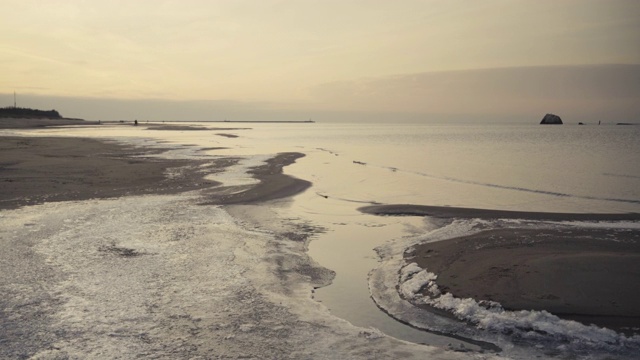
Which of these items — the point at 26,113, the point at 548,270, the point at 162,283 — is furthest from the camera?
the point at 26,113

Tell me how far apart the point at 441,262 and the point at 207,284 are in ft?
14.8

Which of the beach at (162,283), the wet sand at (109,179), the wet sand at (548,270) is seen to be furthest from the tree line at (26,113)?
the wet sand at (548,270)

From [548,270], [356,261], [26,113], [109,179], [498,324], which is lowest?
[356,261]

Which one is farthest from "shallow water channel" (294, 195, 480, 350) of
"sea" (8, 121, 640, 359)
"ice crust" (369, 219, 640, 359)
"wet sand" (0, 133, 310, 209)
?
"wet sand" (0, 133, 310, 209)

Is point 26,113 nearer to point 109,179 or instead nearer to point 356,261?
point 109,179

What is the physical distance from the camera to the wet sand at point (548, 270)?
659cm

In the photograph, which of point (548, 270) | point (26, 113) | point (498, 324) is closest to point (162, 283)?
point (498, 324)

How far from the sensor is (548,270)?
7.69 m

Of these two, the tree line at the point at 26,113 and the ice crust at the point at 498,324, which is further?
the tree line at the point at 26,113

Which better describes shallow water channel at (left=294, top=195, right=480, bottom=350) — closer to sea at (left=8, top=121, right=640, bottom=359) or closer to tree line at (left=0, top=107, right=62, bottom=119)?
sea at (left=8, top=121, right=640, bottom=359)

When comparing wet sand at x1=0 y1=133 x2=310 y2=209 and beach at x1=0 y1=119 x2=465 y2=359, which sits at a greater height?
wet sand at x1=0 y1=133 x2=310 y2=209

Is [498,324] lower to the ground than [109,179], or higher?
lower

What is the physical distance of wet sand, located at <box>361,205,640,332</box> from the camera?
659 cm

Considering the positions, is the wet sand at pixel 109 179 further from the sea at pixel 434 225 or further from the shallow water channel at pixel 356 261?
the shallow water channel at pixel 356 261
